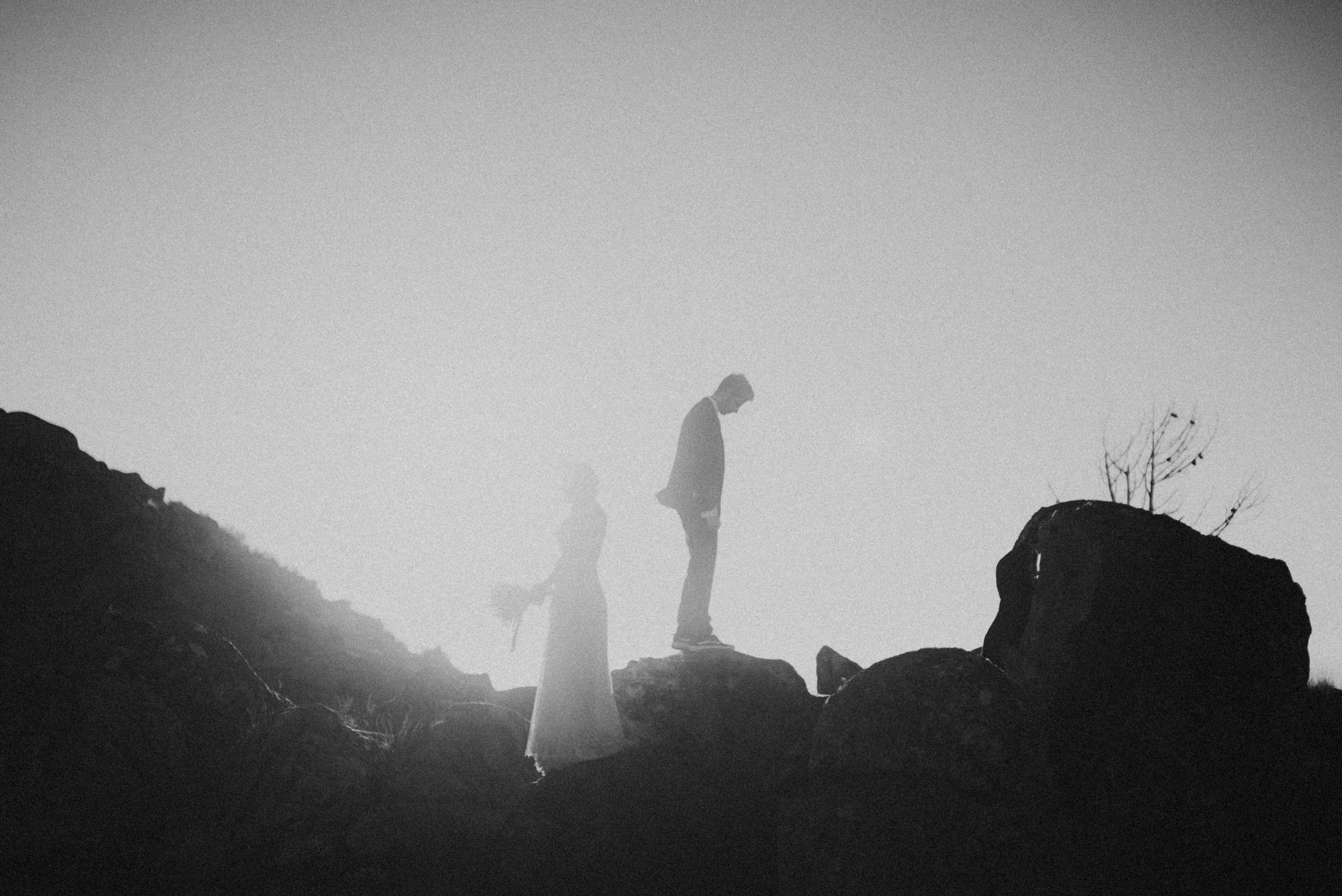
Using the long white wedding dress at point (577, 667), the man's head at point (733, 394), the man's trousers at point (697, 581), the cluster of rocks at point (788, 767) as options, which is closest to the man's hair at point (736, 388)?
the man's head at point (733, 394)

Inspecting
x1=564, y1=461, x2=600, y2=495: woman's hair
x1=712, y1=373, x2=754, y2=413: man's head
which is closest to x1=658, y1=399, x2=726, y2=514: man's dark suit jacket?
x1=712, y1=373, x2=754, y2=413: man's head

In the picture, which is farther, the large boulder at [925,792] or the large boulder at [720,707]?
the large boulder at [720,707]

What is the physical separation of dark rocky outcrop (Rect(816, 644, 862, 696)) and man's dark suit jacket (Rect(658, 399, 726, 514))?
2.89 m

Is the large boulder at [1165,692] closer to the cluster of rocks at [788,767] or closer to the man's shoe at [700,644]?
the cluster of rocks at [788,767]

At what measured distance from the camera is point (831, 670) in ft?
30.9

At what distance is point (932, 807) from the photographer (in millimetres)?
5832

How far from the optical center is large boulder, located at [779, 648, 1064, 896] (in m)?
5.50

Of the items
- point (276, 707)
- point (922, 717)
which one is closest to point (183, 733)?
point (276, 707)

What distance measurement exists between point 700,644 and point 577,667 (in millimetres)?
2014

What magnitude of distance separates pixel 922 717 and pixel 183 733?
7.48m

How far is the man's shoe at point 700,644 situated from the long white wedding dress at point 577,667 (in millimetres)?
1576

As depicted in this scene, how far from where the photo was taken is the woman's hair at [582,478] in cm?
780

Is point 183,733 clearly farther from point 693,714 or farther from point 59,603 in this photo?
point 693,714

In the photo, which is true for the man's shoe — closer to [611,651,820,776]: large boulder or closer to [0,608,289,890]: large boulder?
[611,651,820,776]: large boulder
